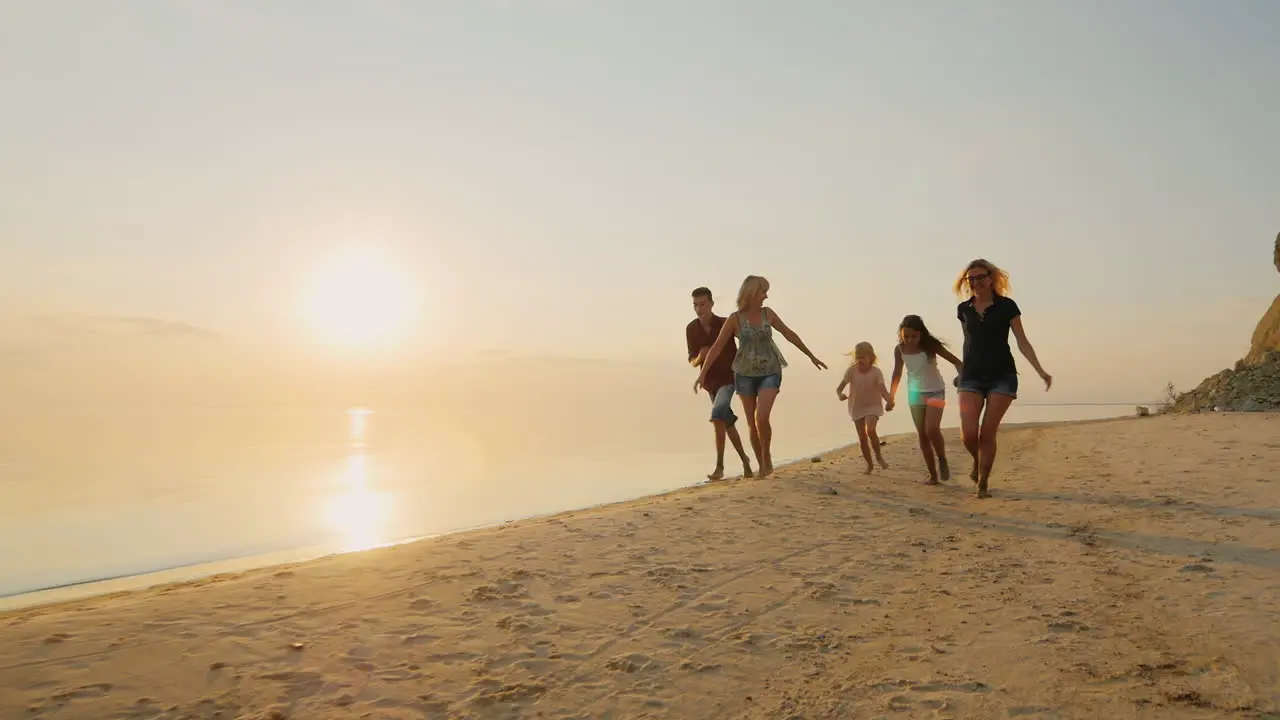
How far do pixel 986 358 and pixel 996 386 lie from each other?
1.04 ft

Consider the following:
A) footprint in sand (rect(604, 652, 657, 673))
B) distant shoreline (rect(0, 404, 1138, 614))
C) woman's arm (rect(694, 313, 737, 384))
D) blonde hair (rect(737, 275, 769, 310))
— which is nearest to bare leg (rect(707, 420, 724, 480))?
woman's arm (rect(694, 313, 737, 384))

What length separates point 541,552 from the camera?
565cm

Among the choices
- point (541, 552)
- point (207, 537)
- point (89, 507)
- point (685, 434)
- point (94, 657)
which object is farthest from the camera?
point (685, 434)

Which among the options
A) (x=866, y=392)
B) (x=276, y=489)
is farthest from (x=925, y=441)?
(x=276, y=489)

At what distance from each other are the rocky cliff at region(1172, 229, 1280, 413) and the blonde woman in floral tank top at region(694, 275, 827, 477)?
1869 cm

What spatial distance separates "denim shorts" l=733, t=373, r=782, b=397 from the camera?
9414mm

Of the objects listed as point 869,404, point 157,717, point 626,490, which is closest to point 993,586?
point 157,717

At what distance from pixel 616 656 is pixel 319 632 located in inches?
62.2

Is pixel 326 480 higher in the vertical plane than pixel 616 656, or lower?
higher

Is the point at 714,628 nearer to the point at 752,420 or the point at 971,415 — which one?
the point at 971,415

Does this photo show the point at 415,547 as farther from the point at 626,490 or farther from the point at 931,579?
the point at 626,490

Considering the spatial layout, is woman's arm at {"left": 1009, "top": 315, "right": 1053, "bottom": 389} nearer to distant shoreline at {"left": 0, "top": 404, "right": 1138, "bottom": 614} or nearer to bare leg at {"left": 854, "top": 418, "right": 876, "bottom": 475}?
bare leg at {"left": 854, "top": 418, "right": 876, "bottom": 475}

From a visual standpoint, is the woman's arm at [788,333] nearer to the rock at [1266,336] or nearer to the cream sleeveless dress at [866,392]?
the cream sleeveless dress at [866,392]

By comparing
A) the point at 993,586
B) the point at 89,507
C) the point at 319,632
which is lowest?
the point at 993,586
